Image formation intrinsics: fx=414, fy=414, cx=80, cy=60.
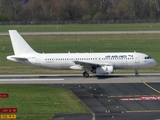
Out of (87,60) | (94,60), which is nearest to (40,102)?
(87,60)

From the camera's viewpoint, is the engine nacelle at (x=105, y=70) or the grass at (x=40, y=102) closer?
the grass at (x=40, y=102)

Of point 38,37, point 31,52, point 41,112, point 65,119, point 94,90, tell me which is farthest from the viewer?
point 38,37

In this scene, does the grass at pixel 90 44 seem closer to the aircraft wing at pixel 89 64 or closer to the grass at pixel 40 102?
the aircraft wing at pixel 89 64

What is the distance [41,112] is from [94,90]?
393 inches

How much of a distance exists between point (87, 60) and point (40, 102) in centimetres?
1483

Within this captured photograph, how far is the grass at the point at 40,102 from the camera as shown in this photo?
105 ft

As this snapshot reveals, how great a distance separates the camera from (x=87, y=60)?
49.4 m

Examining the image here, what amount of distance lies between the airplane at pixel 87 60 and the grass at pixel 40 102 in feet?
21.9

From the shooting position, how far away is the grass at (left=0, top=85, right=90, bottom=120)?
105ft

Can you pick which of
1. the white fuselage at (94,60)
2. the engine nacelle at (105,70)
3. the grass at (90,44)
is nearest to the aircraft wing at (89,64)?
the white fuselage at (94,60)

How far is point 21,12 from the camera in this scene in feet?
504

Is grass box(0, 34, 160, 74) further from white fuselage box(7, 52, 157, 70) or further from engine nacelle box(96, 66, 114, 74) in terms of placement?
engine nacelle box(96, 66, 114, 74)

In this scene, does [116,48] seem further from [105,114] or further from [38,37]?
[105,114]

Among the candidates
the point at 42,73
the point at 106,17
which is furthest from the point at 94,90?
the point at 106,17
